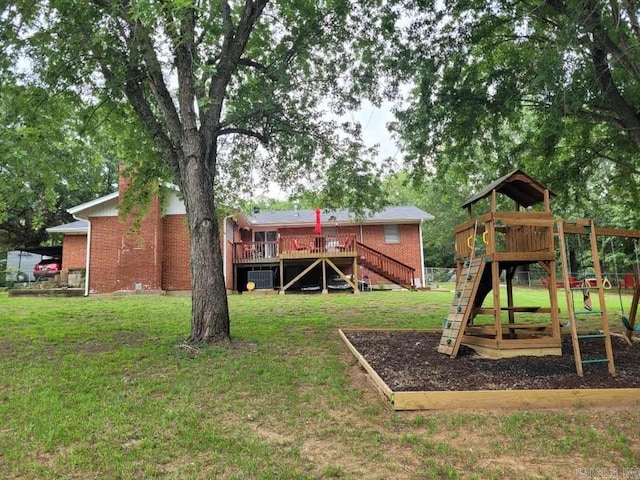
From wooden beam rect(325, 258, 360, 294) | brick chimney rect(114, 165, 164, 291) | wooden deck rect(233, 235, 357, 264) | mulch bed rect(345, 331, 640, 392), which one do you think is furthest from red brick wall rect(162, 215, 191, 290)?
mulch bed rect(345, 331, 640, 392)

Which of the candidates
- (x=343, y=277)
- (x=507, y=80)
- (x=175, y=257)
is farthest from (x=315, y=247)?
(x=507, y=80)

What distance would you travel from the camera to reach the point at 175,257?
60.9 feet

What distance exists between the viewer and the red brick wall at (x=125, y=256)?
58.2 feet

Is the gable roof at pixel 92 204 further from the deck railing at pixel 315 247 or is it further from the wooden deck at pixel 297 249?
the deck railing at pixel 315 247

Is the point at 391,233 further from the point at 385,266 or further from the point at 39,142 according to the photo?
the point at 39,142

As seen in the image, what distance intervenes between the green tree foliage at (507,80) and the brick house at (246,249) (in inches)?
234

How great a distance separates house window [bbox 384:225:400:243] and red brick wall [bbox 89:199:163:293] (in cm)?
1131

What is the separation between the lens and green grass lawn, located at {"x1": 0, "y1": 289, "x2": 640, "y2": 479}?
354cm

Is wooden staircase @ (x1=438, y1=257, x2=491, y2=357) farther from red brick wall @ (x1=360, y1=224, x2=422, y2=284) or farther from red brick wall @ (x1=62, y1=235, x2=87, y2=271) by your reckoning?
red brick wall @ (x1=62, y1=235, x2=87, y2=271)

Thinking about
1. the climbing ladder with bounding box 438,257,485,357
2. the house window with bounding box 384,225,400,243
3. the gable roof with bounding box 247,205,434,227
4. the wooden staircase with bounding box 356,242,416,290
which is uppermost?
the gable roof with bounding box 247,205,434,227

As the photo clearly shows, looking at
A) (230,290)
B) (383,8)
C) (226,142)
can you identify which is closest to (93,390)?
(226,142)

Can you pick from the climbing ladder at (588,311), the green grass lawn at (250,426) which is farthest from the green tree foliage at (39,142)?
the climbing ladder at (588,311)

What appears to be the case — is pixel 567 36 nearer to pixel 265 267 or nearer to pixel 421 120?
pixel 421 120

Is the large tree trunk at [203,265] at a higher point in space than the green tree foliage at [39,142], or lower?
lower
